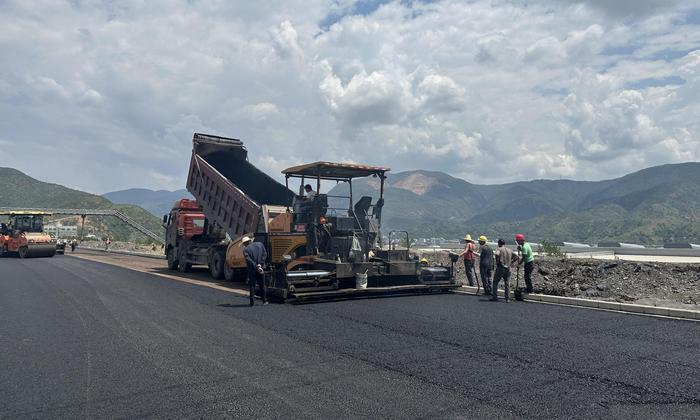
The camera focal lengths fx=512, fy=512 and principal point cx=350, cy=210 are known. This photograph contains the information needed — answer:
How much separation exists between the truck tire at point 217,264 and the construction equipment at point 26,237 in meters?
15.2

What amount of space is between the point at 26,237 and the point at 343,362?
2505 centimetres

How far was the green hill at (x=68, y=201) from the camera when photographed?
95812 millimetres

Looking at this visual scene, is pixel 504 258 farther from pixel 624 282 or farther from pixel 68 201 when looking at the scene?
pixel 68 201

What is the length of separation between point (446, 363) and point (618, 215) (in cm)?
16425

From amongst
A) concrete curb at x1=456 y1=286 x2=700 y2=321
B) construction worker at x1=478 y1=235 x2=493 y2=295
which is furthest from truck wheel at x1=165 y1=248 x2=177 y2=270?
concrete curb at x1=456 y1=286 x2=700 y2=321

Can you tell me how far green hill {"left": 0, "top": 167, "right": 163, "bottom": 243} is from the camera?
95812 millimetres

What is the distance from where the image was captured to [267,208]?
1258 centimetres

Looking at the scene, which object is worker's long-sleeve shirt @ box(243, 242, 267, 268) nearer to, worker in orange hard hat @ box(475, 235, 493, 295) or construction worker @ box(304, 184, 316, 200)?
construction worker @ box(304, 184, 316, 200)

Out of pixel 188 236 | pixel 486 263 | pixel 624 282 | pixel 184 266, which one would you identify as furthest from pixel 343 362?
pixel 184 266

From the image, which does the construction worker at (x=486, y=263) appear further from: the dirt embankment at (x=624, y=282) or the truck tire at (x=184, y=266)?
the truck tire at (x=184, y=266)

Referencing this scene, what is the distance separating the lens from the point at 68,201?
126125 mm

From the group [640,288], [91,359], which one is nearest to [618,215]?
[640,288]

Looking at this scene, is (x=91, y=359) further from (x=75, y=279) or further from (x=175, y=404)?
(x=75, y=279)

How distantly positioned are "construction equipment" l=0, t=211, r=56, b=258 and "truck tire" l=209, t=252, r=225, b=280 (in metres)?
15.2
